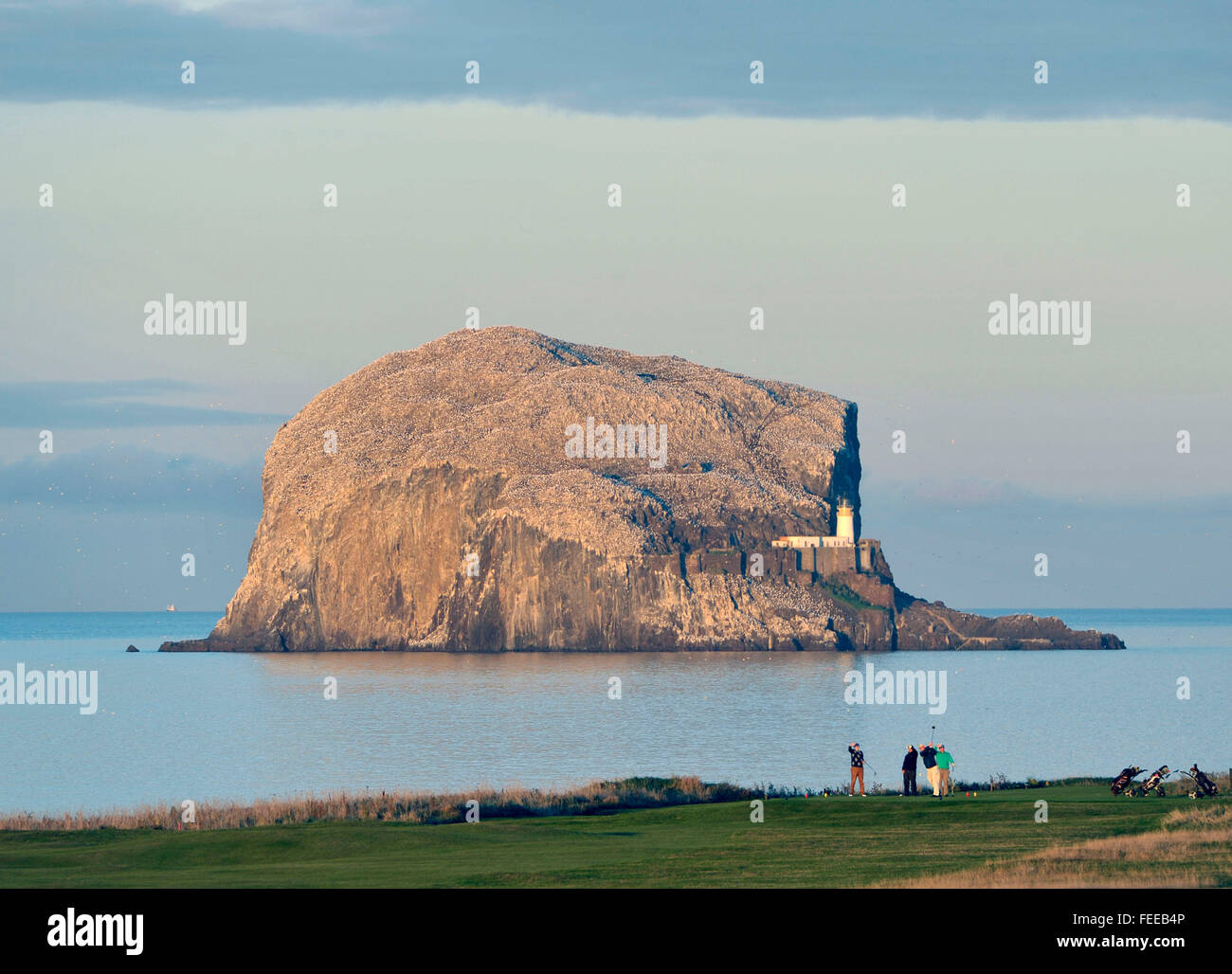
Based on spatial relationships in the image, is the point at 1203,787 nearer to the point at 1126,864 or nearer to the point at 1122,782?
the point at 1122,782

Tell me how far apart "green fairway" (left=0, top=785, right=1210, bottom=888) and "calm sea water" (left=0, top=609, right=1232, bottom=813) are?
22259 mm

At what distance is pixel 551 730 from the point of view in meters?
103

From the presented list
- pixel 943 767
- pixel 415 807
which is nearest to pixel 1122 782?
pixel 943 767

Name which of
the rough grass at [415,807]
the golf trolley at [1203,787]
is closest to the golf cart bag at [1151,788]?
the golf trolley at [1203,787]

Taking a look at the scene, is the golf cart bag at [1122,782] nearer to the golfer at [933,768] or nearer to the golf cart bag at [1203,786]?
the golf cart bag at [1203,786]

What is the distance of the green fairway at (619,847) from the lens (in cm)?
3316

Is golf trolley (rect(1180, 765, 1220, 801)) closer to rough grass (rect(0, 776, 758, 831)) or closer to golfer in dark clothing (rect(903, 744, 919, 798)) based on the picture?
golfer in dark clothing (rect(903, 744, 919, 798))

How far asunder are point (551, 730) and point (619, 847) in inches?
2550

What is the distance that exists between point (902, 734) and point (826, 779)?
31071 mm

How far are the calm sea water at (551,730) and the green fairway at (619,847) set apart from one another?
2226cm

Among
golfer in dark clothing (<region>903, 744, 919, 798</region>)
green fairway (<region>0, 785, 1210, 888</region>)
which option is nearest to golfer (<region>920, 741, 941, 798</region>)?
green fairway (<region>0, 785, 1210, 888</region>)
